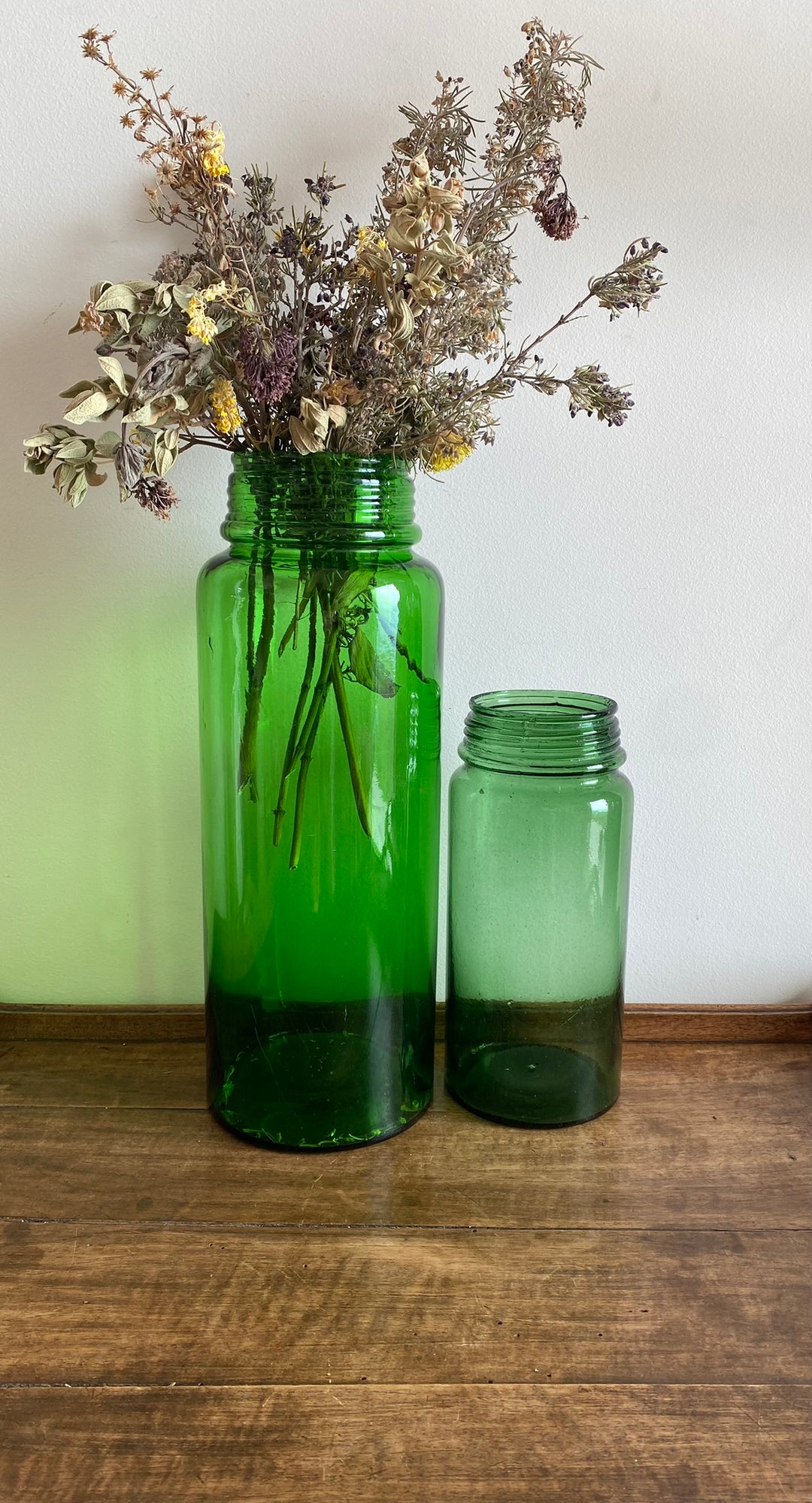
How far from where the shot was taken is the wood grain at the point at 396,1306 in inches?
26.0

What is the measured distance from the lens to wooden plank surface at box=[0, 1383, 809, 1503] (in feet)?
1.90

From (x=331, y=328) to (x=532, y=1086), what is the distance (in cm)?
64

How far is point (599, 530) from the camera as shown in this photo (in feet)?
3.35

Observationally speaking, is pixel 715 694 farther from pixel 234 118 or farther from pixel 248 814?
pixel 234 118

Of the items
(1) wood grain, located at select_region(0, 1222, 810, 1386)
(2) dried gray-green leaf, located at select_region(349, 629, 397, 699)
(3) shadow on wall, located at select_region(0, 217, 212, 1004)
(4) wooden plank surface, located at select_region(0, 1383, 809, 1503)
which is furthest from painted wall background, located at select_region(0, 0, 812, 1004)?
(4) wooden plank surface, located at select_region(0, 1383, 809, 1503)

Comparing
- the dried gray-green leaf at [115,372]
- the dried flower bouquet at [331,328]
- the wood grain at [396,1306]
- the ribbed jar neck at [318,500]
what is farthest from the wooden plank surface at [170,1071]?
the dried gray-green leaf at [115,372]

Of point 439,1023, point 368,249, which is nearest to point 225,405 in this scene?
point 368,249

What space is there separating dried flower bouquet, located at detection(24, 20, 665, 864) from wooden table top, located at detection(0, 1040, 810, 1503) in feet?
0.93

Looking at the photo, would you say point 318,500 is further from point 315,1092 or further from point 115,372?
Result: point 315,1092

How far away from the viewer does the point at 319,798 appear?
2.77 feet

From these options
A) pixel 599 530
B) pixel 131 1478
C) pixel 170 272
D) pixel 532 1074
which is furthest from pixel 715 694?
pixel 131 1478

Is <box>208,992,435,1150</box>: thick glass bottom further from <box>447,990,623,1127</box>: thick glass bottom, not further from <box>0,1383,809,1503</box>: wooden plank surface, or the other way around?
<box>0,1383,809,1503</box>: wooden plank surface

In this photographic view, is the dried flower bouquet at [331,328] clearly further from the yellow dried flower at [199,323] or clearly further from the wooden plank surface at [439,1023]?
the wooden plank surface at [439,1023]

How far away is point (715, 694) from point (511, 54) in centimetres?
59
